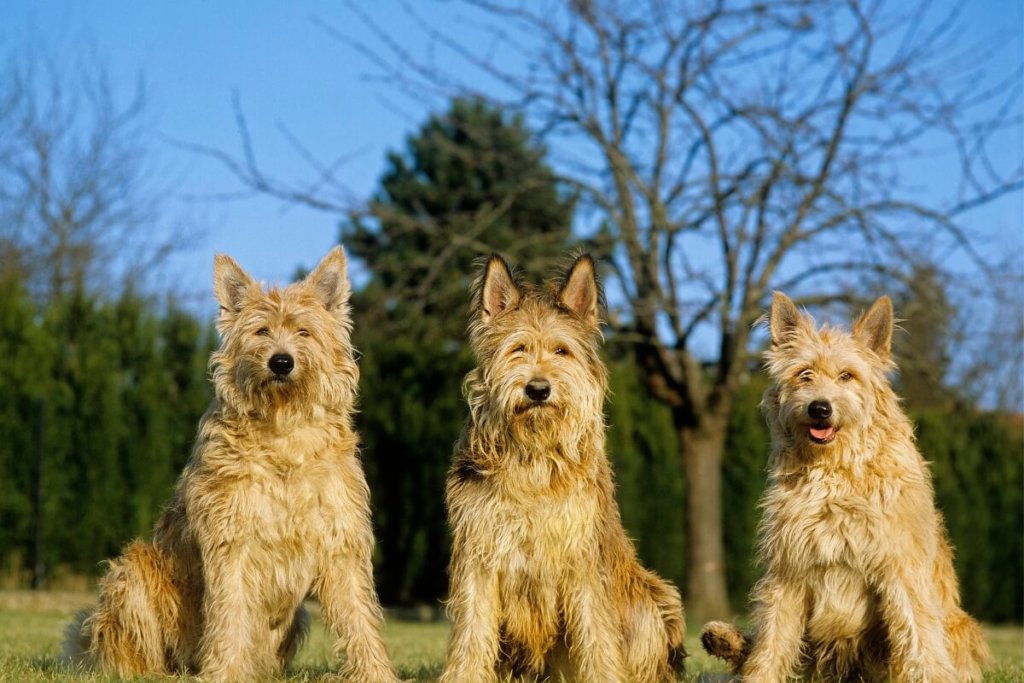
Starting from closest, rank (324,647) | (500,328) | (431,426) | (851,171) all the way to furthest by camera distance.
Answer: (500,328) < (324,647) < (851,171) < (431,426)

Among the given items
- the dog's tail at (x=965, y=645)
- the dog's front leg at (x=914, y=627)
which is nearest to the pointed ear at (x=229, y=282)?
the dog's front leg at (x=914, y=627)

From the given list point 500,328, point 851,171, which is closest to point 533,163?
point 851,171

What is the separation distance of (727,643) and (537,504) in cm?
129

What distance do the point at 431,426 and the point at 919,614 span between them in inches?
467

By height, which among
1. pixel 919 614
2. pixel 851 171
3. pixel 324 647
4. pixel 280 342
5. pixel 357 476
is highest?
pixel 851 171

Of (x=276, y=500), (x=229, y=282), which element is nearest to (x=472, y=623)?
(x=276, y=500)

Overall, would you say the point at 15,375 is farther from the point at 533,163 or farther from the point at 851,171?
the point at 851,171

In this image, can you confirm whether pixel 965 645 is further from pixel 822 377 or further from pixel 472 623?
pixel 472 623

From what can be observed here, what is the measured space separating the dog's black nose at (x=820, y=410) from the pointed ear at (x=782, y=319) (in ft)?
2.02

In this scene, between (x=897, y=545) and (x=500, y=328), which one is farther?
(x=500, y=328)

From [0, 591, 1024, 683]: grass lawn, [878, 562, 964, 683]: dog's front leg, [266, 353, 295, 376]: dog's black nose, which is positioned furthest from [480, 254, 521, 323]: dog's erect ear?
[878, 562, 964, 683]: dog's front leg

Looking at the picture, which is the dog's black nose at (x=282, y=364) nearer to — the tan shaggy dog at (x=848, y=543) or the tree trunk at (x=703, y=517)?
the tan shaggy dog at (x=848, y=543)

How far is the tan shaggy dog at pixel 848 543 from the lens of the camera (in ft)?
18.0

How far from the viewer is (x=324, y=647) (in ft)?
29.7
